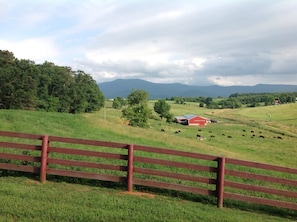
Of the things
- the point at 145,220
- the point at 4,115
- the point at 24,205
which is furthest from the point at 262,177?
the point at 4,115

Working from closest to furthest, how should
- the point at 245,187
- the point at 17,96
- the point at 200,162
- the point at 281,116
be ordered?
1. the point at 245,187
2. the point at 200,162
3. the point at 17,96
4. the point at 281,116

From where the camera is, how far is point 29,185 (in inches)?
350

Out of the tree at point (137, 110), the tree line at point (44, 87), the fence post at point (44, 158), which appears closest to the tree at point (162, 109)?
the tree line at point (44, 87)

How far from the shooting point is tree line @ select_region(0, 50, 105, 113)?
58.9m

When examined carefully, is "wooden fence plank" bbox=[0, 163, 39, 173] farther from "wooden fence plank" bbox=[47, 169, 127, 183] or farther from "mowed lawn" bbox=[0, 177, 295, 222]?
"wooden fence plank" bbox=[47, 169, 127, 183]

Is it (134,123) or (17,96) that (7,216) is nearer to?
(17,96)

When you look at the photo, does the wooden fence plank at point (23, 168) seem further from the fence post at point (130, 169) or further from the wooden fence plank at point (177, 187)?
the wooden fence plank at point (177, 187)

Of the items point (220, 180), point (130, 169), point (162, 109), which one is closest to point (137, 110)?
point (162, 109)

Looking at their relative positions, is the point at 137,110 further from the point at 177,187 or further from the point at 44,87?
the point at 177,187

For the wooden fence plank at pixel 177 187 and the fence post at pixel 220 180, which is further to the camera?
the wooden fence plank at pixel 177 187

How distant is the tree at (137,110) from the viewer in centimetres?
6888

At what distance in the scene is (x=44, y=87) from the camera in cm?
7219

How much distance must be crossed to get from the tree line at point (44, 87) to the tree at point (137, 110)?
13810 millimetres

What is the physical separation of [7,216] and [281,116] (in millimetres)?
139117
